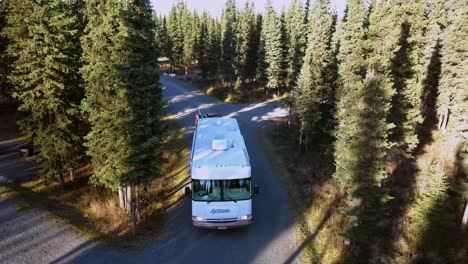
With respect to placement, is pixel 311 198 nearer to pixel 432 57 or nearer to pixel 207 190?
pixel 207 190

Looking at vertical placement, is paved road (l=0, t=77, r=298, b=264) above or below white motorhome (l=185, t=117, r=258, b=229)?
below

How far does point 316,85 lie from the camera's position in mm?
26688

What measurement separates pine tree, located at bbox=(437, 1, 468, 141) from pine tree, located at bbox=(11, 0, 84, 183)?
32.0 m

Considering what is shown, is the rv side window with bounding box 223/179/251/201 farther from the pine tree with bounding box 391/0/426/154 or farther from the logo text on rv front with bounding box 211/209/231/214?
the pine tree with bounding box 391/0/426/154

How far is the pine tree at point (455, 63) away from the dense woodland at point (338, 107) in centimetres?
13

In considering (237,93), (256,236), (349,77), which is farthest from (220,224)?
(237,93)

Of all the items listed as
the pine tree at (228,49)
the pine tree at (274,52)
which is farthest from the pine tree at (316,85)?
the pine tree at (228,49)

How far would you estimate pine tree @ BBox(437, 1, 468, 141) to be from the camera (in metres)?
31.4

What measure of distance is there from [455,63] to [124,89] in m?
34.1

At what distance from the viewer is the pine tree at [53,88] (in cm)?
1967

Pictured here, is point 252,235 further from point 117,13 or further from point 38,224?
point 117,13

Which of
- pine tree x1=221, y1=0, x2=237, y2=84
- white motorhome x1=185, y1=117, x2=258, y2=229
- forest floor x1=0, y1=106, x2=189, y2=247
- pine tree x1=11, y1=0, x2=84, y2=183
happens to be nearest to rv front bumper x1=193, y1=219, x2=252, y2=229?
white motorhome x1=185, y1=117, x2=258, y2=229

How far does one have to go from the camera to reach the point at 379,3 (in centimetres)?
1938

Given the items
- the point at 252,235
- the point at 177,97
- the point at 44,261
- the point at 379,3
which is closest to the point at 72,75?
the point at 44,261
